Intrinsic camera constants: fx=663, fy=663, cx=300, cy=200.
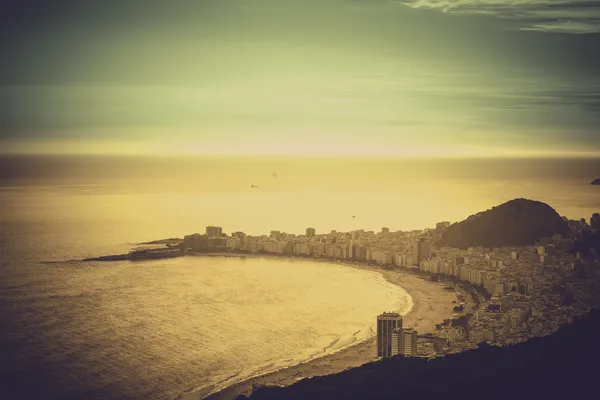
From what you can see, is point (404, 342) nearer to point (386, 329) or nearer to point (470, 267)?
point (386, 329)

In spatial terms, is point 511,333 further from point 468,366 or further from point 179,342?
point 179,342

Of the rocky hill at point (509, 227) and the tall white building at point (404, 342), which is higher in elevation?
the rocky hill at point (509, 227)

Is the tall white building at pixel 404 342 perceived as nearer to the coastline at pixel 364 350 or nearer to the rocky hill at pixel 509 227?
the coastline at pixel 364 350

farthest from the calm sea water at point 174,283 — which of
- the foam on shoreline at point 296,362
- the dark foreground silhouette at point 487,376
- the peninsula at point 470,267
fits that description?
the dark foreground silhouette at point 487,376

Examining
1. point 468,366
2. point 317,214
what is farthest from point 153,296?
point 317,214

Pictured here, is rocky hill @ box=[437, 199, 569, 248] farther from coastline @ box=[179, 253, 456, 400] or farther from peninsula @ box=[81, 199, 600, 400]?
coastline @ box=[179, 253, 456, 400]

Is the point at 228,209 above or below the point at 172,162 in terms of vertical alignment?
below

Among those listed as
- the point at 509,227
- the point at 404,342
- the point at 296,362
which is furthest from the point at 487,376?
the point at 509,227

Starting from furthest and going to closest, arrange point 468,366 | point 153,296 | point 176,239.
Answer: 1. point 176,239
2. point 153,296
3. point 468,366
